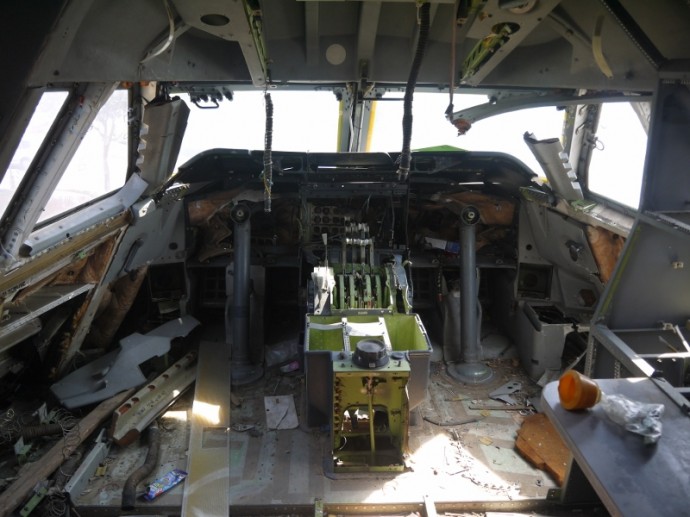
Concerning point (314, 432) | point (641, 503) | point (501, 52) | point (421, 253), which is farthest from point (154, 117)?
point (641, 503)

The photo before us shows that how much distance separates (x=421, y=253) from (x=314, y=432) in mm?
2080

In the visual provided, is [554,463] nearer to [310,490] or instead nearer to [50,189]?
[310,490]

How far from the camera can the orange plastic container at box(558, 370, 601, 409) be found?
1.56 m

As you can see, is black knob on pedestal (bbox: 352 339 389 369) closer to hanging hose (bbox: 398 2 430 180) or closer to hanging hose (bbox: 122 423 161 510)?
hanging hose (bbox: 398 2 430 180)

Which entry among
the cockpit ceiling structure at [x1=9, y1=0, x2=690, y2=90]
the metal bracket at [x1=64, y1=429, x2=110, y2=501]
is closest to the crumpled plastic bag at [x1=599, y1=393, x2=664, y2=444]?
the cockpit ceiling structure at [x1=9, y1=0, x2=690, y2=90]

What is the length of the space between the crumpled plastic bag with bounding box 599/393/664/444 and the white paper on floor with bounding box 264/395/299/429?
2.41 meters

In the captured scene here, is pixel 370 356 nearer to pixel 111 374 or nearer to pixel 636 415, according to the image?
pixel 636 415

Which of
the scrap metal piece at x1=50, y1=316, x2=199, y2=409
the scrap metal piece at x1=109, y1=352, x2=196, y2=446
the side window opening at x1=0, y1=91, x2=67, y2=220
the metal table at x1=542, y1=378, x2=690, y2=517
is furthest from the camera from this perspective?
the scrap metal piece at x1=50, y1=316, x2=199, y2=409

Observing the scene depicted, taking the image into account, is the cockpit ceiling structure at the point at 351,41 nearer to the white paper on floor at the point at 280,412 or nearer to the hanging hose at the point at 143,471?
the hanging hose at the point at 143,471

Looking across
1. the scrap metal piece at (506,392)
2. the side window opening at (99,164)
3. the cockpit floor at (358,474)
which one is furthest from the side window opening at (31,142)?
the scrap metal piece at (506,392)

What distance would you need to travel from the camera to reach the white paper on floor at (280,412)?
3.55m

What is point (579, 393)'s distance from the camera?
1.56m

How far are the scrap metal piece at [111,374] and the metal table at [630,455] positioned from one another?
3043 millimetres

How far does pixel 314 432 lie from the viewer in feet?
11.3
